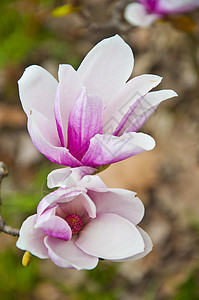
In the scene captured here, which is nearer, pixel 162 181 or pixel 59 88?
pixel 59 88

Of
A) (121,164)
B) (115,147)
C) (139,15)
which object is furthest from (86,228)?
(121,164)

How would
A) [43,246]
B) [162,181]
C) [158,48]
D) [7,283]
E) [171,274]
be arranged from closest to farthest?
[43,246] < [7,283] < [171,274] < [162,181] < [158,48]

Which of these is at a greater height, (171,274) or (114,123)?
(114,123)

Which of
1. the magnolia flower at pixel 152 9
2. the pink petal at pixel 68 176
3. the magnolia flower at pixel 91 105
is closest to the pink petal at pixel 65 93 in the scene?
the magnolia flower at pixel 91 105

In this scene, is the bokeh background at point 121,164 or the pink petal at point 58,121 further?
the bokeh background at point 121,164

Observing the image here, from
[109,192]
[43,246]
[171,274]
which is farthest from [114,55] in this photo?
[171,274]

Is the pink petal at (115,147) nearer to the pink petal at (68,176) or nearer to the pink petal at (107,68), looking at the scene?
the pink petal at (68,176)

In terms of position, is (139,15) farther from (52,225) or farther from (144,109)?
(52,225)

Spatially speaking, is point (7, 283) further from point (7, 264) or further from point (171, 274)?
Answer: point (171, 274)
